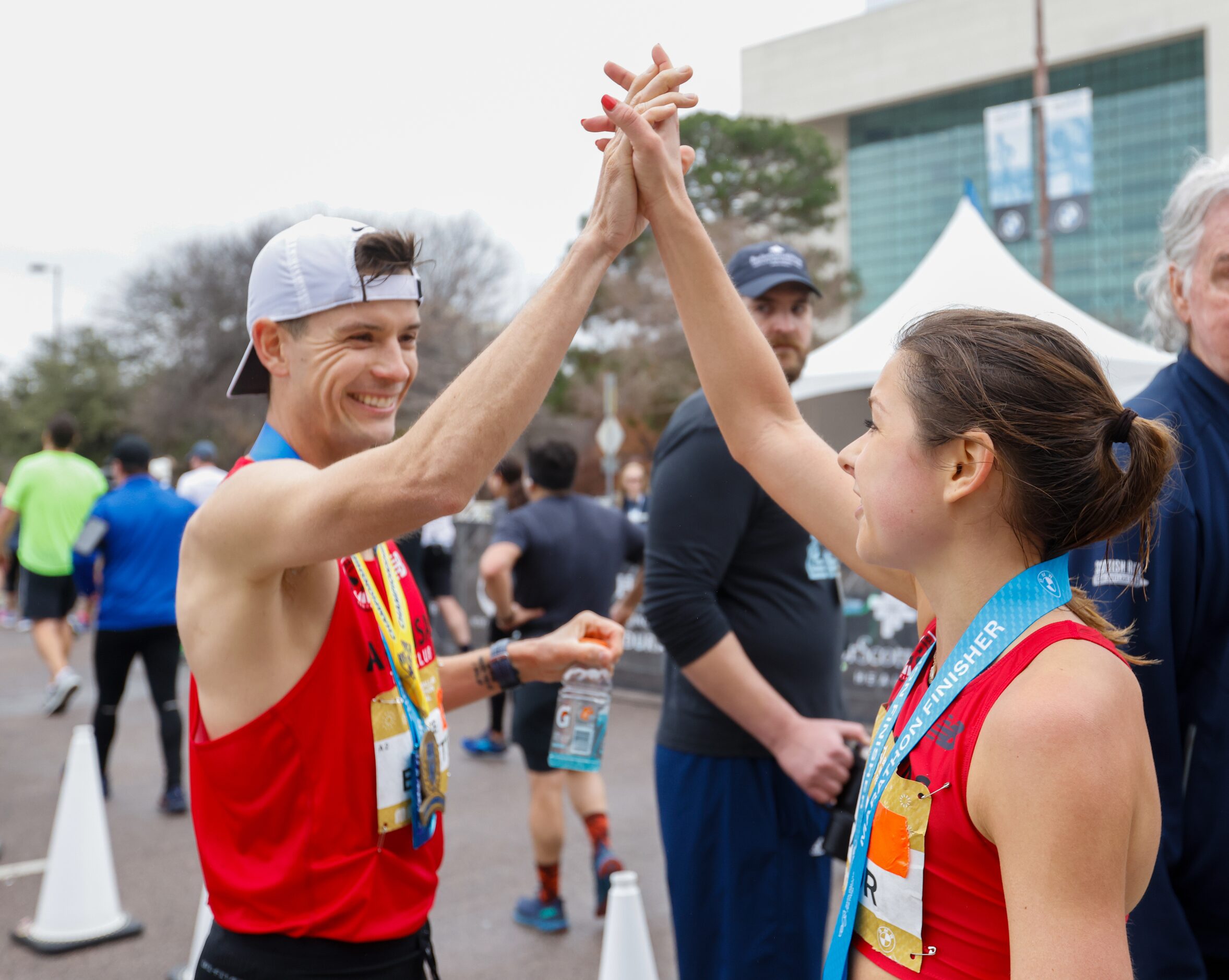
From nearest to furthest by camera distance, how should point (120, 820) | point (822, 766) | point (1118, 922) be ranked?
point (1118, 922), point (822, 766), point (120, 820)

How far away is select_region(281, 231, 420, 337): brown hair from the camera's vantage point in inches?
71.0

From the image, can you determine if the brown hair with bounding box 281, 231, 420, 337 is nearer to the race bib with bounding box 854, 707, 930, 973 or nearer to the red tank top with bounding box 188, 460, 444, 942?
the red tank top with bounding box 188, 460, 444, 942

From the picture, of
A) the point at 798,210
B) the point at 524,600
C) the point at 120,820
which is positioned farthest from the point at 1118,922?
the point at 798,210

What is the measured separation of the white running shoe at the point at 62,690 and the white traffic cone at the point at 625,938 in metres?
6.51

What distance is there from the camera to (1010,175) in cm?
1575

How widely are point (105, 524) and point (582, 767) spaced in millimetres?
5228

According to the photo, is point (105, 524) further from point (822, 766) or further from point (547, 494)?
point (822, 766)

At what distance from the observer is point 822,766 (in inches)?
91.9

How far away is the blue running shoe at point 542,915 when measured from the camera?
4594 mm

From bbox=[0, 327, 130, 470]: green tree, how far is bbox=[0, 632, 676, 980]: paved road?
30205 mm

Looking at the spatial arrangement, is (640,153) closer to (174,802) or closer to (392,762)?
(392,762)

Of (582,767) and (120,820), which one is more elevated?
(582,767)

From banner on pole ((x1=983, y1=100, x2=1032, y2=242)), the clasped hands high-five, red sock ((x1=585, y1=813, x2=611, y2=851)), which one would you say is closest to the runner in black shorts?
red sock ((x1=585, y1=813, x2=611, y2=851))

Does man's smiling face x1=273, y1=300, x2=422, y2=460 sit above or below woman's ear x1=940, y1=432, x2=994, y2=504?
above
